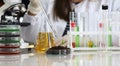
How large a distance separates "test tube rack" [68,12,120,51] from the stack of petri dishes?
15.0 inches

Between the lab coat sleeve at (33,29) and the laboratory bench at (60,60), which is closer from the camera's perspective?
the laboratory bench at (60,60)

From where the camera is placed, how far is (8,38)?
1228mm

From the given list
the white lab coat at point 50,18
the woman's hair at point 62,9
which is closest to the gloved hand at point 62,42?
the white lab coat at point 50,18

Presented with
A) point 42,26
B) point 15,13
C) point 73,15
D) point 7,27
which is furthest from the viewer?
point 42,26

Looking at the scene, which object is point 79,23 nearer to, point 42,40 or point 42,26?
point 42,40

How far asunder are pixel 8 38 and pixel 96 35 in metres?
0.53

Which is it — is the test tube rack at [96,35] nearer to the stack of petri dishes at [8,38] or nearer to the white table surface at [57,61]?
the white table surface at [57,61]

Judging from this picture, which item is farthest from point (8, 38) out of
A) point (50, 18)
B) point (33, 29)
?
point (50, 18)

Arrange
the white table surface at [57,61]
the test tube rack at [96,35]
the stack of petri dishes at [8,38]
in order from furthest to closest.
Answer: the test tube rack at [96,35]
the stack of petri dishes at [8,38]
the white table surface at [57,61]

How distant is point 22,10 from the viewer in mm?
1591

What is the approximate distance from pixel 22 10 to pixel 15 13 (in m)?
0.07

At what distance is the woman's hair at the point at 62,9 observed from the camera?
108 inches

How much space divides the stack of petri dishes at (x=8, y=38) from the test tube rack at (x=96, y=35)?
1.25ft

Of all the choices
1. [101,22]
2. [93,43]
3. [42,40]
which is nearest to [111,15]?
[101,22]
